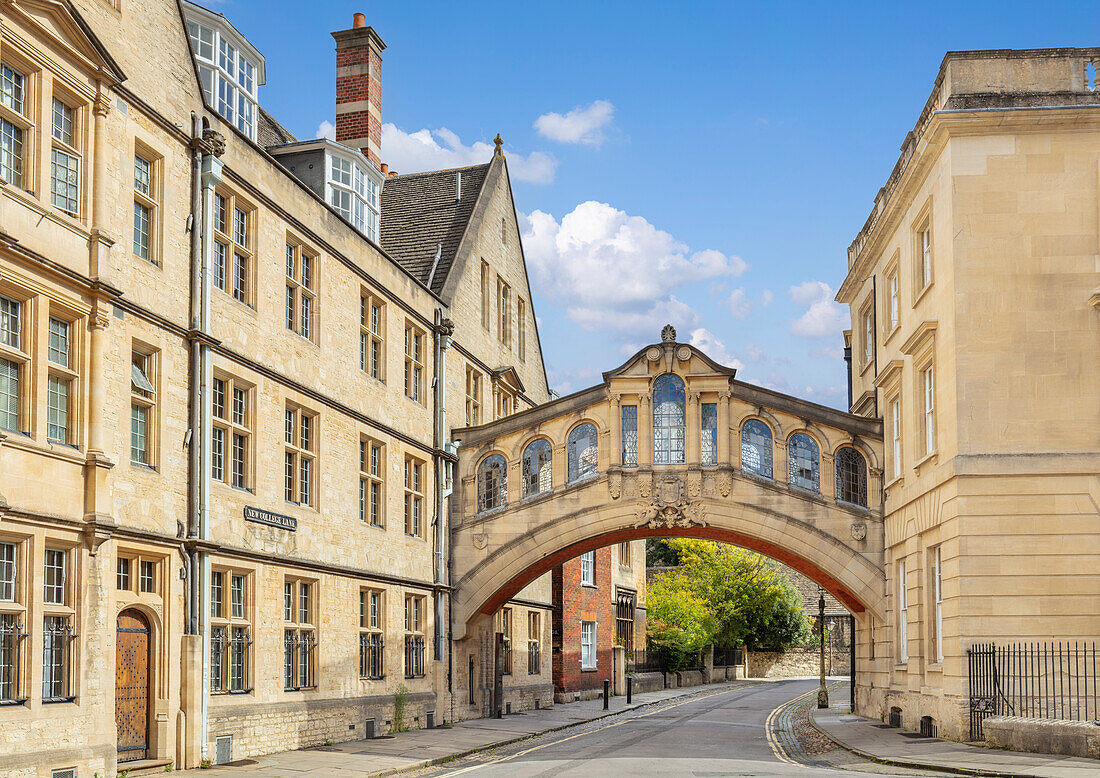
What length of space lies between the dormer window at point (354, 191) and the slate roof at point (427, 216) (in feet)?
10.2

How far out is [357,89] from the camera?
32062 millimetres

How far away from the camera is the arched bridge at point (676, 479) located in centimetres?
2875

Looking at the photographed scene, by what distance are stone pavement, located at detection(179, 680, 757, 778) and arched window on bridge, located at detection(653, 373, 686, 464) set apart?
6.91 meters

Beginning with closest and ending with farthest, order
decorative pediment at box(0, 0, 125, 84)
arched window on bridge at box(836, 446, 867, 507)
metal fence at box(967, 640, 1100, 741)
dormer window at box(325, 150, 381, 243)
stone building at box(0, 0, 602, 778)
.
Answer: decorative pediment at box(0, 0, 125, 84) → stone building at box(0, 0, 602, 778) → metal fence at box(967, 640, 1100, 741) → dormer window at box(325, 150, 381, 243) → arched window on bridge at box(836, 446, 867, 507)

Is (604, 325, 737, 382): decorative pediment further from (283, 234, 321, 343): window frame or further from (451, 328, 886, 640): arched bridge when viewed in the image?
(283, 234, 321, 343): window frame

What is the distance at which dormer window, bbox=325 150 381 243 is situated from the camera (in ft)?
85.1

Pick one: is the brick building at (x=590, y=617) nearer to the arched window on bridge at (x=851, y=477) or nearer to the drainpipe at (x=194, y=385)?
the arched window on bridge at (x=851, y=477)

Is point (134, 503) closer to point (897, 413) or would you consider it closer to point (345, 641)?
point (345, 641)

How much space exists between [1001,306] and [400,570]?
13.4 m

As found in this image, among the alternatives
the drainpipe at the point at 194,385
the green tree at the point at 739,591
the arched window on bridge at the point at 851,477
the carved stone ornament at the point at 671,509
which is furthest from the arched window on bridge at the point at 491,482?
the green tree at the point at 739,591

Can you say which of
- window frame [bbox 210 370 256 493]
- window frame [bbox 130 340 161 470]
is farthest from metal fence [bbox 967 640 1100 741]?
window frame [bbox 130 340 161 470]

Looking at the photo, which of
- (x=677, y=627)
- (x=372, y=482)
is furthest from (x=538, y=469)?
(x=677, y=627)

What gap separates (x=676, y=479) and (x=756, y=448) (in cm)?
201

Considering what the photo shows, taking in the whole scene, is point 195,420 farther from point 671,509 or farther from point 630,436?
point 671,509
